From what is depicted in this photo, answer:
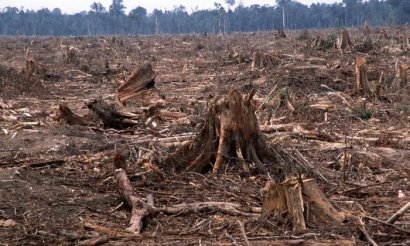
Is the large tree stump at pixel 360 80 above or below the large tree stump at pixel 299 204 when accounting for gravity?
above

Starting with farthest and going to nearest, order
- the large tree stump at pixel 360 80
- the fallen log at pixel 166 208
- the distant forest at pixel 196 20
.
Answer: the distant forest at pixel 196 20, the large tree stump at pixel 360 80, the fallen log at pixel 166 208

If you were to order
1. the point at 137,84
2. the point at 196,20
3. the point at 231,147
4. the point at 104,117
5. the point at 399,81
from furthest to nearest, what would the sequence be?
the point at 196,20, the point at 137,84, the point at 399,81, the point at 104,117, the point at 231,147

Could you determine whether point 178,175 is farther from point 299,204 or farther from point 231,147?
point 299,204

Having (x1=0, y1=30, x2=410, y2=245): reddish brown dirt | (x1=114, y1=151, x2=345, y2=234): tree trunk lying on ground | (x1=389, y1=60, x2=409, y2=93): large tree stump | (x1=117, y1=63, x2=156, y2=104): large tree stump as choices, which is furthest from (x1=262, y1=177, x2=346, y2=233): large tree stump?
(x1=117, y1=63, x2=156, y2=104): large tree stump

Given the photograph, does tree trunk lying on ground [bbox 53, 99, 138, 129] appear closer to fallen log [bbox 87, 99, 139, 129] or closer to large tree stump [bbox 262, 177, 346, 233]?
fallen log [bbox 87, 99, 139, 129]

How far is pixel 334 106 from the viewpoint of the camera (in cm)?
1010

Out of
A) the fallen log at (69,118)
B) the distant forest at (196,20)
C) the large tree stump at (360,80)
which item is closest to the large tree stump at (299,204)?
the fallen log at (69,118)

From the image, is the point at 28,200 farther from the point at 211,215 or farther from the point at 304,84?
the point at 304,84

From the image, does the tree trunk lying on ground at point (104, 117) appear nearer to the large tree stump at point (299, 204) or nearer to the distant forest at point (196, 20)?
the large tree stump at point (299, 204)

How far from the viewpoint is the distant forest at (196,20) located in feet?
250

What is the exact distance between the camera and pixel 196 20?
287 ft

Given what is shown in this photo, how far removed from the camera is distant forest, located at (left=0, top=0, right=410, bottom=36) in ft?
250

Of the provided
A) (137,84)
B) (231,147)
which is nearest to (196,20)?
(137,84)

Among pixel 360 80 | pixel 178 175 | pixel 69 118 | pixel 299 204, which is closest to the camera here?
pixel 299 204
